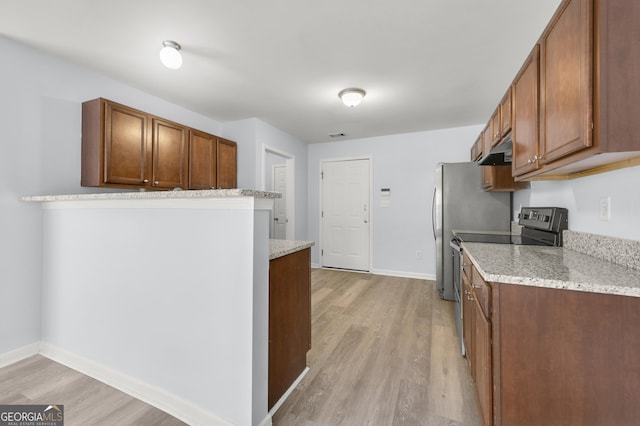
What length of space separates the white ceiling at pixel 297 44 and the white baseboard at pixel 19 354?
2341 millimetres

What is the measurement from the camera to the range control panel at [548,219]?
1.97m

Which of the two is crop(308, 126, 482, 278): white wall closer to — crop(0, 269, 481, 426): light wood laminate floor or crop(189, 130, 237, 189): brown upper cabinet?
crop(0, 269, 481, 426): light wood laminate floor

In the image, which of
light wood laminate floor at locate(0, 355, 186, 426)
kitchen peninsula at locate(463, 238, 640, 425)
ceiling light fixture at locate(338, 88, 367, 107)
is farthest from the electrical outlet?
light wood laminate floor at locate(0, 355, 186, 426)

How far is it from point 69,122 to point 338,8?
2.43m

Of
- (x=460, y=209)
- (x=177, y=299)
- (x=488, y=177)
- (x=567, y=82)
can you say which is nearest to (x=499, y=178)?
(x=488, y=177)

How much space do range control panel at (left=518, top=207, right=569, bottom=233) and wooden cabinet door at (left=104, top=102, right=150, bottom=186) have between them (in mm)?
3491

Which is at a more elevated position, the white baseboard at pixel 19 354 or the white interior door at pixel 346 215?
the white interior door at pixel 346 215

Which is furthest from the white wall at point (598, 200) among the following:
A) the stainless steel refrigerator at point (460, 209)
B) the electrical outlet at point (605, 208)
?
the stainless steel refrigerator at point (460, 209)

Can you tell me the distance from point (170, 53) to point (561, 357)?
2884 millimetres

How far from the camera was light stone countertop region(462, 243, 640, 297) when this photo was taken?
98 centimetres

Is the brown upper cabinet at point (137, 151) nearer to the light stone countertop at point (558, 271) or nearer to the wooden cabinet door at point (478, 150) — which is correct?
the light stone countertop at point (558, 271)

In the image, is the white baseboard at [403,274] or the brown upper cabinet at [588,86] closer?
the brown upper cabinet at [588,86]

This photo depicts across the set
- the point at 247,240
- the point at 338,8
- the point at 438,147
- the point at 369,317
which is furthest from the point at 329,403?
the point at 438,147

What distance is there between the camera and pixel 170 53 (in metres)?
2.08
